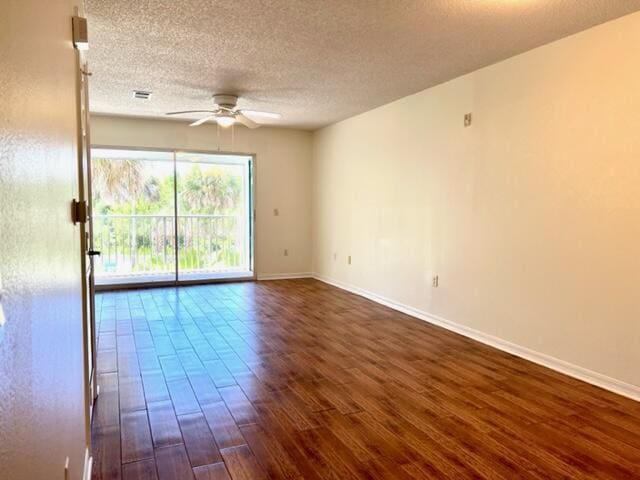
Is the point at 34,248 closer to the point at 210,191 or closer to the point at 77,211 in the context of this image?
the point at 77,211

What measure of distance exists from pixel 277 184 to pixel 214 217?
123 cm

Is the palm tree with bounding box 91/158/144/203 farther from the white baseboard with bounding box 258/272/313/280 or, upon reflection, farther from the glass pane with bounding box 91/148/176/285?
the white baseboard with bounding box 258/272/313/280

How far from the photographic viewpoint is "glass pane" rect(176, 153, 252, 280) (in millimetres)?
6961

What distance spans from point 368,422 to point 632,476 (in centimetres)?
120

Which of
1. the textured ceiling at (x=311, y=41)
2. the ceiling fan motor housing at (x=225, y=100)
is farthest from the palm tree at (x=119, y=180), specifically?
the ceiling fan motor housing at (x=225, y=100)

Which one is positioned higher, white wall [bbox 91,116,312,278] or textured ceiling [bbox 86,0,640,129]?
textured ceiling [bbox 86,0,640,129]

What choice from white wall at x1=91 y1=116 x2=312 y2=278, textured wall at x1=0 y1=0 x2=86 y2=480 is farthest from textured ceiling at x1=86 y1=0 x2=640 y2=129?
white wall at x1=91 y1=116 x2=312 y2=278

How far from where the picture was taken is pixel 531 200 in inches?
133

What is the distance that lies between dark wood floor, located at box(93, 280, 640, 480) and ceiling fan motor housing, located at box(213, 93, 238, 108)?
7.50ft

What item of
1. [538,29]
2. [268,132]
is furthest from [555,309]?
[268,132]

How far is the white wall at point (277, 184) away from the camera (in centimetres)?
653

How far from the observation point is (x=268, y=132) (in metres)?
6.85

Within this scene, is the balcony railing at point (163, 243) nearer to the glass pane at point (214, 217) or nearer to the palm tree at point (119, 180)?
the glass pane at point (214, 217)

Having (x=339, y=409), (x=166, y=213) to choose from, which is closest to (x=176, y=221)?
(x=166, y=213)
